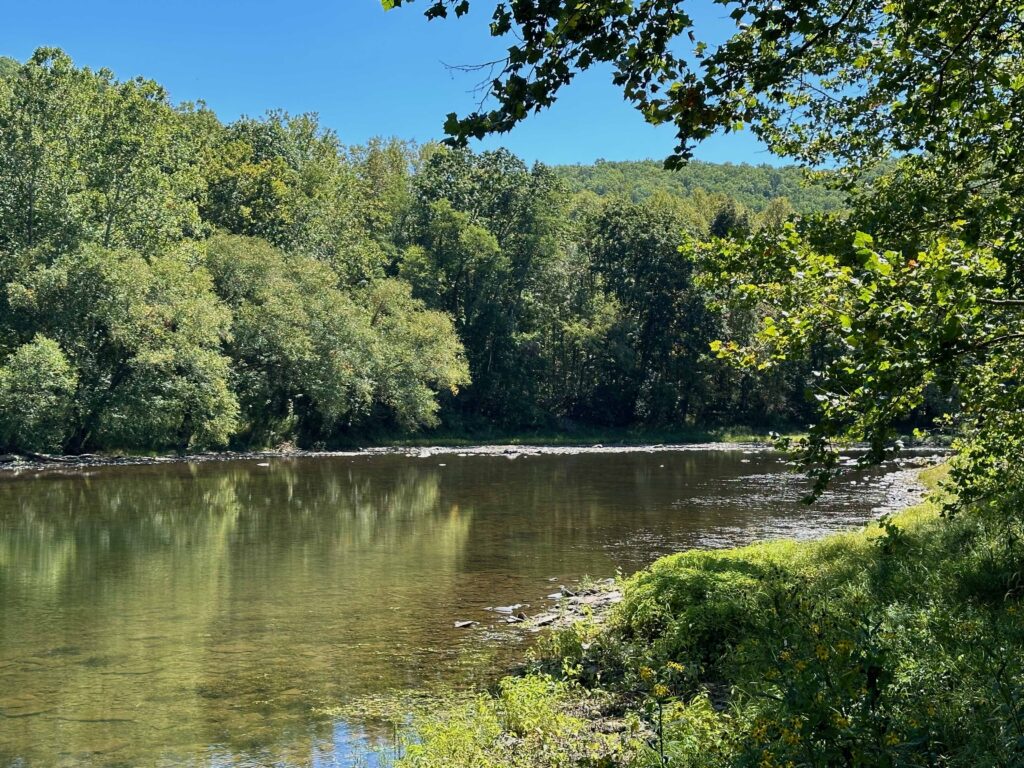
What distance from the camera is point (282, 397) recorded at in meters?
57.5

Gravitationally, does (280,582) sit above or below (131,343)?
below

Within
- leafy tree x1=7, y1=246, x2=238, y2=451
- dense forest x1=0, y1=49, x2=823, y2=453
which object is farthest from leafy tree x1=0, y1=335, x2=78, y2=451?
leafy tree x1=7, y1=246, x2=238, y2=451

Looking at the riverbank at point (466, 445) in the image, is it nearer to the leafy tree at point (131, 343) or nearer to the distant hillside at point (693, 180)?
the leafy tree at point (131, 343)

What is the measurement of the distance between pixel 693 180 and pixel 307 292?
113m

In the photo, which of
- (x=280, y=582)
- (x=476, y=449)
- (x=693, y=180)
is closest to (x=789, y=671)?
(x=280, y=582)

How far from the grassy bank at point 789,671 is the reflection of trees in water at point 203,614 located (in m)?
2.41

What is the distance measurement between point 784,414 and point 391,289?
111 ft

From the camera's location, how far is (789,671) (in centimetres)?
564

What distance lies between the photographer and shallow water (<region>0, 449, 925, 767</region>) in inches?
403

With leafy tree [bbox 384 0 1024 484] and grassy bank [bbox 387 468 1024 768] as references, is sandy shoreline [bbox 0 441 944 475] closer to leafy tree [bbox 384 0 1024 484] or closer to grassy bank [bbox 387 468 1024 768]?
grassy bank [bbox 387 468 1024 768]

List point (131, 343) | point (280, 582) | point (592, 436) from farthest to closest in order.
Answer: point (592, 436), point (131, 343), point (280, 582)

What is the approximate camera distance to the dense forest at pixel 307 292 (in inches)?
1855

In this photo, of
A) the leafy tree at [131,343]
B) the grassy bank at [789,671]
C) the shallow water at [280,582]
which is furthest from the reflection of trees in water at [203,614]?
the leafy tree at [131,343]

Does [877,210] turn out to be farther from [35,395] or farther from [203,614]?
[35,395]
